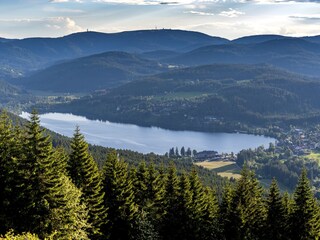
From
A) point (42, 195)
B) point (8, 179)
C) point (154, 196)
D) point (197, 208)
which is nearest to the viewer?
point (42, 195)

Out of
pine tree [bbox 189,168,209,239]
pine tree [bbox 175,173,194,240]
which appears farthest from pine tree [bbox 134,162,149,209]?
pine tree [bbox 189,168,209,239]

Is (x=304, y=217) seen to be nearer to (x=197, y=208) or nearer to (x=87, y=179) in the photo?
(x=197, y=208)

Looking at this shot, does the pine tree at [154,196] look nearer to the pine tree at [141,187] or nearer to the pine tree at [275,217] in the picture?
the pine tree at [141,187]

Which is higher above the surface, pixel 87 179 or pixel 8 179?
pixel 8 179

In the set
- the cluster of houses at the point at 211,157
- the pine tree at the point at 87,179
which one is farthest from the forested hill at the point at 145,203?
the cluster of houses at the point at 211,157

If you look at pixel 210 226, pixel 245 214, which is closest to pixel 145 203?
pixel 210 226
